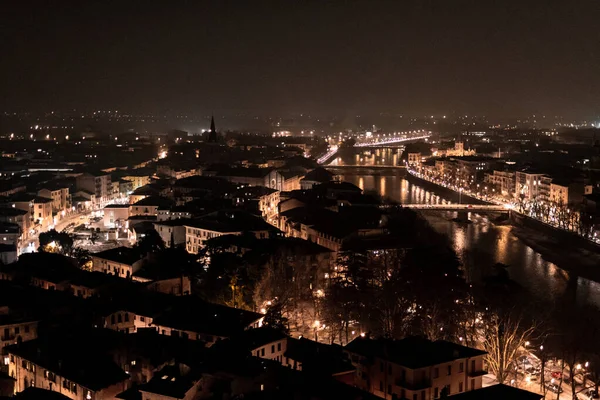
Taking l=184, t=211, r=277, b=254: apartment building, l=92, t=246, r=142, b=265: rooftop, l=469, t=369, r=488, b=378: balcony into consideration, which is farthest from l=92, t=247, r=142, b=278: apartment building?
l=469, t=369, r=488, b=378: balcony

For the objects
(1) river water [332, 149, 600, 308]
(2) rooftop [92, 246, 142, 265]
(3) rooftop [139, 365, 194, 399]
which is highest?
(3) rooftop [139, 365, 194, 399]

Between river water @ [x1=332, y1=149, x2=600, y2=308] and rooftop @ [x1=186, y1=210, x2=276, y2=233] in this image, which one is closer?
river water @ [x1=332, y1=149, x2=600, y2=308]

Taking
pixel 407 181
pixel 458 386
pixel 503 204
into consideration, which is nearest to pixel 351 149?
pixel 407 181

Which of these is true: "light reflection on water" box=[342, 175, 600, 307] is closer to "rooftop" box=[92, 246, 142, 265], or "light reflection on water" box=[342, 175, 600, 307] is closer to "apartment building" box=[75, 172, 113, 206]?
"rooftop" box=[92, 246, 142, 265]

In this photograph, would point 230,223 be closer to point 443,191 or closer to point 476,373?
point 476,373

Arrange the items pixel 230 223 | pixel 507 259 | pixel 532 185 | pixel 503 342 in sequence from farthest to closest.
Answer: pixel 532 185, pixel 507 259, pixel 230 223, pixel 503 342

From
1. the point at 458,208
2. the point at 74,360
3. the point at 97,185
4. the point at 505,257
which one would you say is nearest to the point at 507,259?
the point at 505,257

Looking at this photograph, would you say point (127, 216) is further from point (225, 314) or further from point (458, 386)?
point (458, 386)

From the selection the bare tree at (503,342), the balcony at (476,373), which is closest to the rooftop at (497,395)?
the balcony at (476,373)
